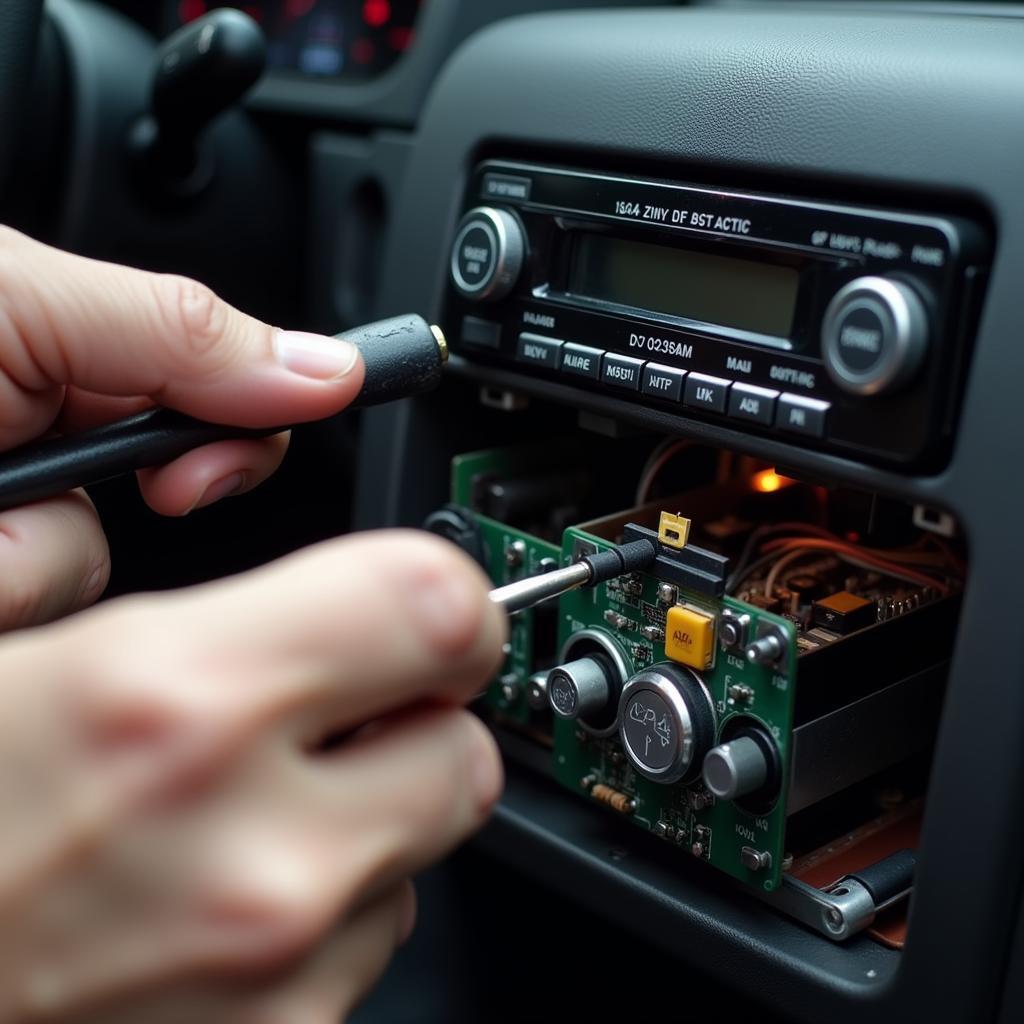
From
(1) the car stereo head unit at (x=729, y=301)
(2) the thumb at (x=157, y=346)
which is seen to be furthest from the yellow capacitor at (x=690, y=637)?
(2) the thumb at (x=157, y=346)

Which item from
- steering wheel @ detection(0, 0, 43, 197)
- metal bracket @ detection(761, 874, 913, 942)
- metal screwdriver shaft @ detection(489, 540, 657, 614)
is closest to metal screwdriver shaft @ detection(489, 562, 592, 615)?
metal screwdriver shaft @ detection(489, 540, 657, 614)

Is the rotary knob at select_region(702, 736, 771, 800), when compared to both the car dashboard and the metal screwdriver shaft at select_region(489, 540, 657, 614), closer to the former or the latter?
the car dashboard

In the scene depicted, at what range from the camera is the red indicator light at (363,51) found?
3.70ft

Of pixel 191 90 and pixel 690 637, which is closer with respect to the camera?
pixel 690 637

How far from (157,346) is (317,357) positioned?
3.1 inches

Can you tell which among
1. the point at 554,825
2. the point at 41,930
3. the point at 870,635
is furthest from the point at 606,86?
the point at 41,930

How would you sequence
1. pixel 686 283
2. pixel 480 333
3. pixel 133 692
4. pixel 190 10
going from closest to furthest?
pixel 133 692 → pixel 686 283 → pixel 480 333 → pixel 190 10

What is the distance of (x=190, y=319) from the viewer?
2.11 ft

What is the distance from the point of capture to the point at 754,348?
68 centimetres

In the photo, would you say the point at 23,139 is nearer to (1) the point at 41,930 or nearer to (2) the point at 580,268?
(2) the point at 580,268

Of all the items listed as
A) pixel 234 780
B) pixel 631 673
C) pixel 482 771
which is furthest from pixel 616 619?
pixel 234 780

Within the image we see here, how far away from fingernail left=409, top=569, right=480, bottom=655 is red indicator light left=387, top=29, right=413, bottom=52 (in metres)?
0.77

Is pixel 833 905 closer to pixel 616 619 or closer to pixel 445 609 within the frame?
pixel 616 619

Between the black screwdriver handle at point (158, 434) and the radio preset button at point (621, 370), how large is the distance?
0.11 m
